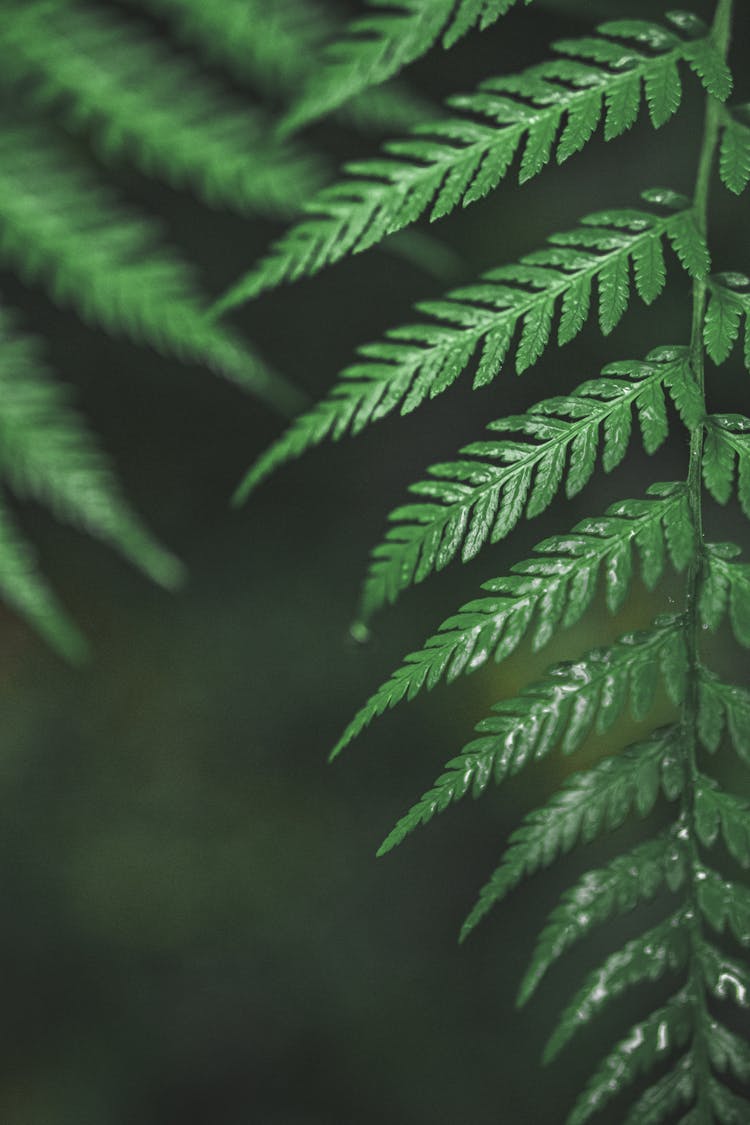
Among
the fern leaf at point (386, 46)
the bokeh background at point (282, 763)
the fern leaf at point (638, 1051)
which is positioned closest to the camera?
the fern leaf at point (638, 1051)

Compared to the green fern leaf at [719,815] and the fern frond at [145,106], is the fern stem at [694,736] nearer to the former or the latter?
the green fern leaf at [719,815]

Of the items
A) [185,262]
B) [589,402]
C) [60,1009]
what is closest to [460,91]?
[185,262]

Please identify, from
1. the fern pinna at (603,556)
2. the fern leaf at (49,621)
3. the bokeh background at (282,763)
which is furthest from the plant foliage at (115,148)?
the bokeh background at (282,763)

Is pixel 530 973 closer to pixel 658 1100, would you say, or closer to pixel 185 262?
pixel 658 1100

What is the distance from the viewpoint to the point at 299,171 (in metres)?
1.53

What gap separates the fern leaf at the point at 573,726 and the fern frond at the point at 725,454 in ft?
0.50

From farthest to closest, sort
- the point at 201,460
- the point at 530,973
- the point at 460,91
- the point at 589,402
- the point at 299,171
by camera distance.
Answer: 1. the point at 201,460
2. the point at 460,91
3. the point at 299,171
4. the point at 589,402
5. the point at 530,973

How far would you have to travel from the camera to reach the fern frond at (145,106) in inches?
59.9

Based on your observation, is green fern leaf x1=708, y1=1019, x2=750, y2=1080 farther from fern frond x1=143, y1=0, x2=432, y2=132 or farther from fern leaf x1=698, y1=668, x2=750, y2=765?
fern frond x1=143, y1=0, x2=432, y2=132

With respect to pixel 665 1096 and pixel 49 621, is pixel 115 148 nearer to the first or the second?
pixel 49 621

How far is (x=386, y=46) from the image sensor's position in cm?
A: 118

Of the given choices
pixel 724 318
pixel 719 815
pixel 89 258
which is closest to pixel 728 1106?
pixel 719 815

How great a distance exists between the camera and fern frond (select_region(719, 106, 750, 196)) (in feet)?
3.18

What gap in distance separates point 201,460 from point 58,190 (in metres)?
1.47
